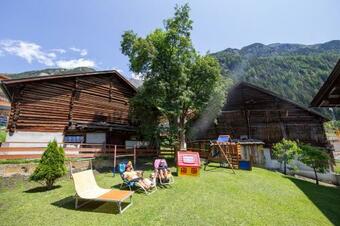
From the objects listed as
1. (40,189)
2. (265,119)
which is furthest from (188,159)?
(265,119)

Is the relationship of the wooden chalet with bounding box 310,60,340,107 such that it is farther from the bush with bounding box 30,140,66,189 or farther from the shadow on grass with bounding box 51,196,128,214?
the bush with bounding box 30,140,66,189

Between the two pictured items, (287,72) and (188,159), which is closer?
(188,159)

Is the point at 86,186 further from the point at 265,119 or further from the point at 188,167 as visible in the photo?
the point at 265,119

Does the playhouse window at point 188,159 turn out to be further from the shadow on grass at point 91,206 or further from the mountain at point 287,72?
the mountain at point 287,72

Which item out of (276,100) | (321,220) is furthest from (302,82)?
(321,220)

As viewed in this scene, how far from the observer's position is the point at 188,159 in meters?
12.4

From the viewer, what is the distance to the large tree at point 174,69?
16172 mm

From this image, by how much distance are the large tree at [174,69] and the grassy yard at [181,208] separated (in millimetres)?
7793

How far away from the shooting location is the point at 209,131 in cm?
2442

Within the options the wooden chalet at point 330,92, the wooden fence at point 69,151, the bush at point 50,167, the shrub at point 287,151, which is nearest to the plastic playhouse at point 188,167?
the wooden fence at point 69,151

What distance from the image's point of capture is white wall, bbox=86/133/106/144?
18916 millimetres

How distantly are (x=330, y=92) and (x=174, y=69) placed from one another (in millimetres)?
11540

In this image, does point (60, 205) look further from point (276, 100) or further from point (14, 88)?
point (276, 100)

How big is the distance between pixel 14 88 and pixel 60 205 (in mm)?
Result: 13229
